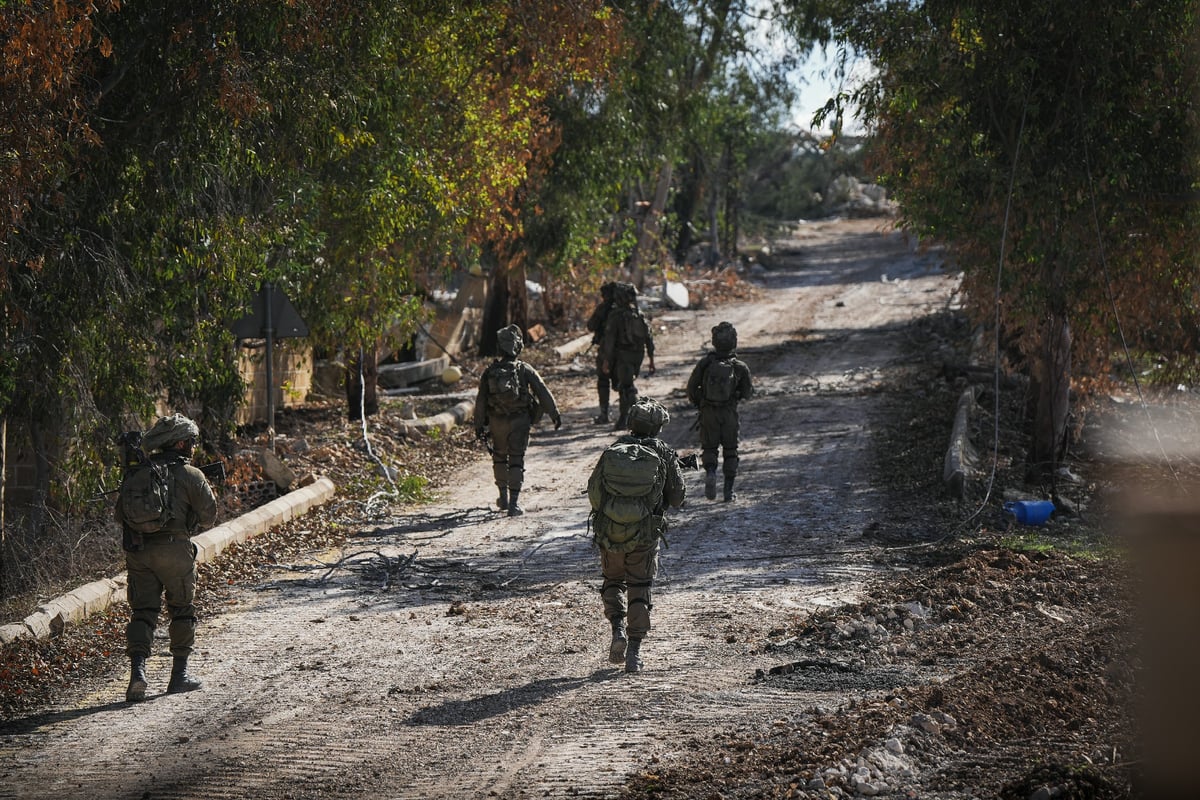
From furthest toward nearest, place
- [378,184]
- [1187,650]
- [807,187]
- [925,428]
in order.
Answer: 1. [807,187]
2. [925,428]
3. [378,184]
4. [1187,650]

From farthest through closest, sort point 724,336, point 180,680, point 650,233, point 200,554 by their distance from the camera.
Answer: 1. point 650,233
2. point 724,336
3. point 200,554
4. point 180,680

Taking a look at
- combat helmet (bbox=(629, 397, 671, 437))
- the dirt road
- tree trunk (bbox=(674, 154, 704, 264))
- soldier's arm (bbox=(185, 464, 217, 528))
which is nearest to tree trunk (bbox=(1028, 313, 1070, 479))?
the dirt road

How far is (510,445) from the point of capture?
12.8 m

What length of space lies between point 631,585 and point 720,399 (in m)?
5.13

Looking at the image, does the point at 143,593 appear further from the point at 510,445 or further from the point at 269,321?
the point at 269,321

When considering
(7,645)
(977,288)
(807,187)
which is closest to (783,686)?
(7,645)

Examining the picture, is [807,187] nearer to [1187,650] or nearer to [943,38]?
[943,38]

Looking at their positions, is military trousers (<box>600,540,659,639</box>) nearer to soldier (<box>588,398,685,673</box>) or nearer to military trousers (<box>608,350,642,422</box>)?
soldier (<box>588,398,685,673</box>)

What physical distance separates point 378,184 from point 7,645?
7330 millimetres

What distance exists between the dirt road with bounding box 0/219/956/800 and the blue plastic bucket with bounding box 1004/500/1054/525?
137cm

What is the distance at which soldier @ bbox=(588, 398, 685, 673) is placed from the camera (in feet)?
26.3

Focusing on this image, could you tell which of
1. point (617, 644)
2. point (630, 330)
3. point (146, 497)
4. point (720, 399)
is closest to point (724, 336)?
point (720, 399)

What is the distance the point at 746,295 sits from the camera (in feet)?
125

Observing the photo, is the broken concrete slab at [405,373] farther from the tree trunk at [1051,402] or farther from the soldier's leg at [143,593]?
the soldier's leg at [143,593]
